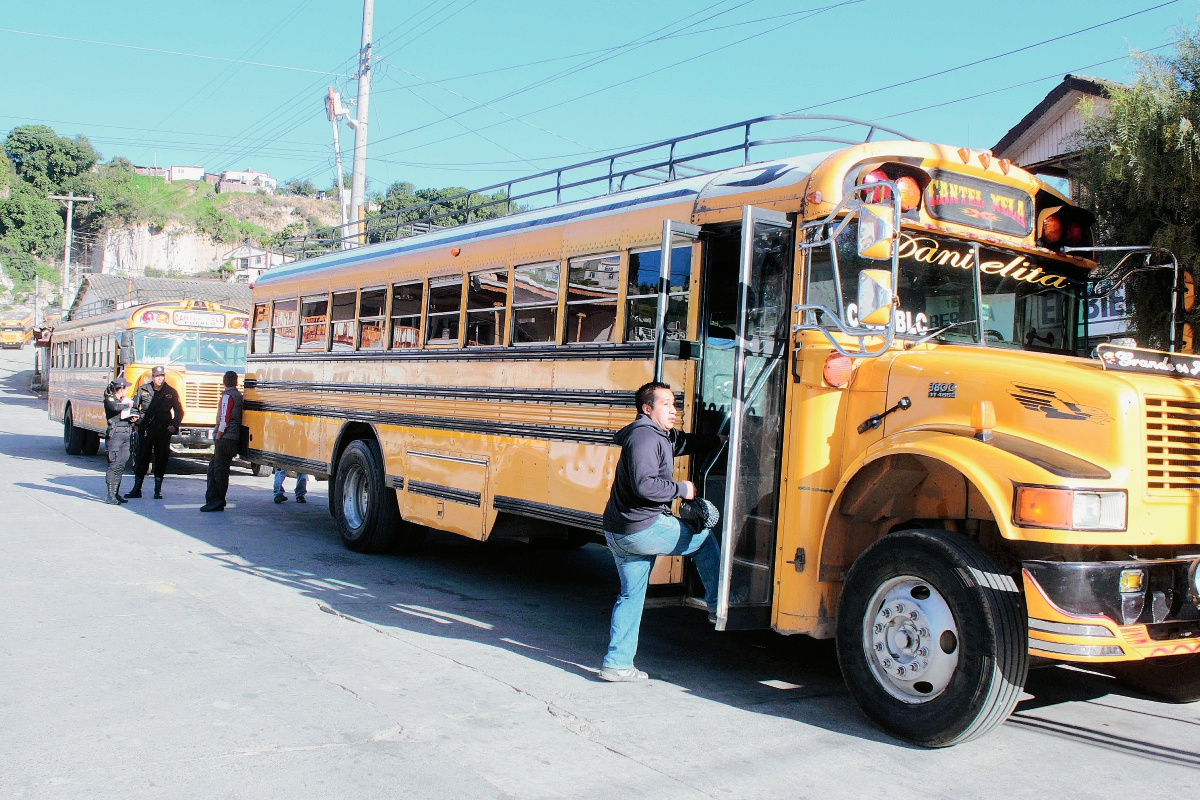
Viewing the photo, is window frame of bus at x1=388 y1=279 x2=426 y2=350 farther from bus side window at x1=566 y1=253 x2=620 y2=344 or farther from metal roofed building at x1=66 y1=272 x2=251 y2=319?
metal roofed building at x1=66 y1=272 x2=251 y2=319

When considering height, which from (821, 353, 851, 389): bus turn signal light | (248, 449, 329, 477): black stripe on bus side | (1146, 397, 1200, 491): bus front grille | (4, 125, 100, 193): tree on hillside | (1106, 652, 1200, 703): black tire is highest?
(4, 125, 100, 193): tree on hillside

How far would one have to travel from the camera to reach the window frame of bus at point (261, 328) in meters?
11.8

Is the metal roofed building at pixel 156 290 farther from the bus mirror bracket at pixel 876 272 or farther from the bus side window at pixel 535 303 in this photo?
the bus mirror bracket at pixel 876 272

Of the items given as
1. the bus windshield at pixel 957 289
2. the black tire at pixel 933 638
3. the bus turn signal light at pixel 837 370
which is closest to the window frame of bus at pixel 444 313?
the bus windshield at pixel 957 289

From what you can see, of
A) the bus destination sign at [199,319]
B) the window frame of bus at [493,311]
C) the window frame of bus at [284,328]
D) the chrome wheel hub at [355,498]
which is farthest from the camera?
the bus destination sign at [199,319]

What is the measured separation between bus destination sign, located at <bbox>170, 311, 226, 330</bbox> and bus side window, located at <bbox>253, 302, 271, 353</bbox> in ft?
21.9

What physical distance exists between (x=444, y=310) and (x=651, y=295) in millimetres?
2794

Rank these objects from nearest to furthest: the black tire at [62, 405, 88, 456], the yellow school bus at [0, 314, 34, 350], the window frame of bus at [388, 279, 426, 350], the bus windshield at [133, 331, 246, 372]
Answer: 1. the window frame of bus at [388, 279, 426, 350]
2. the bus windshield at [133, 331, 246, 372]
3. the black tire at [62, 405, 88, 456]
4. the yellow school bus at [0, 314, 34, 350]

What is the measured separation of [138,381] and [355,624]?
492 inches

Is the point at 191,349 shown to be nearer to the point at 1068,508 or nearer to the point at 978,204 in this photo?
the point at 978,204

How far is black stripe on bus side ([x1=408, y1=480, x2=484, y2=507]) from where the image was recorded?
25.3 ft

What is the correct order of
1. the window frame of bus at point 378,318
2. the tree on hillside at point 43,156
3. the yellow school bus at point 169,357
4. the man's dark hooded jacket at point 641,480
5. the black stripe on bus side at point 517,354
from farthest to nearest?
the tree on hillside at point 43,156
the yellow school bus at point 169,357
the window frame of bus at point 378,318
the black stripe on bus side at point 517,354
the man's dark hooded jacket at point 641,480

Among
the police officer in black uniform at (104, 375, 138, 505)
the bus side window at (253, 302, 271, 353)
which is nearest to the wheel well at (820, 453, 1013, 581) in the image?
the bus side window at (253, 302, 271, 353)

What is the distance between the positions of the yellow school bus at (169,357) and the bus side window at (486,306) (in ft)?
34.0
